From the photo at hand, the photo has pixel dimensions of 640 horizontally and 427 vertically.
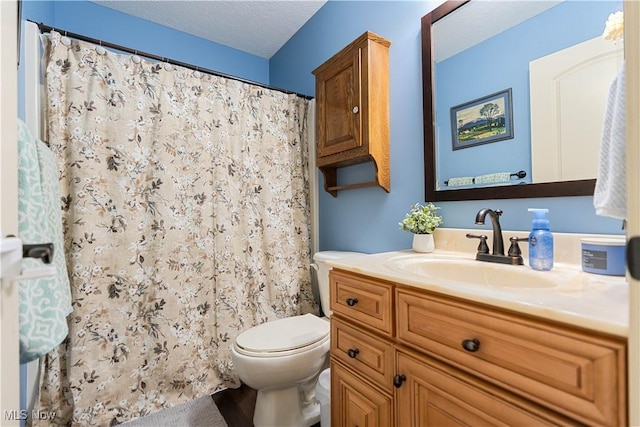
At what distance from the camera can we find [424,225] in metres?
1.25

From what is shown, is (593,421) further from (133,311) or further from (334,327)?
(133,311)

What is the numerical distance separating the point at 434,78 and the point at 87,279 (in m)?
1.92

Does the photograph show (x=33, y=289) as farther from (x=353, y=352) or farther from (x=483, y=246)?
(x=483, y=246)

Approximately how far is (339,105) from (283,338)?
50.6 inches

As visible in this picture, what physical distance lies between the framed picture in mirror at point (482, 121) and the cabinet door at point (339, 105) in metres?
0.48

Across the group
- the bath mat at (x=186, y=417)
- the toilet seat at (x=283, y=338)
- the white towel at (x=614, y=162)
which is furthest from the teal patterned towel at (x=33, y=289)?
the white towel at (x=614, y=162)

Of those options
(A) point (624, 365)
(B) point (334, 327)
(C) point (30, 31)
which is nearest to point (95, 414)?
(B) point (334, 327)

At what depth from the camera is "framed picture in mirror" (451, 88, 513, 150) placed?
1.09m

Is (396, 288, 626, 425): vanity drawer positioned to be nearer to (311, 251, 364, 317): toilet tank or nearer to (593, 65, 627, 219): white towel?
(593, 65, 627, 219): white towel

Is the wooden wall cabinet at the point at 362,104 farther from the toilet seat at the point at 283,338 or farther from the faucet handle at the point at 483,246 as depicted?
the toilet seat at the point at 283,338

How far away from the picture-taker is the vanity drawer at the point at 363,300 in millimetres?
842

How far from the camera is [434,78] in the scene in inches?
51.6

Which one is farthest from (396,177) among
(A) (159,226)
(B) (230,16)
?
(B) (230,16)

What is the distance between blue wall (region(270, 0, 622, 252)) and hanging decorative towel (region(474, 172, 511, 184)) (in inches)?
3.2
